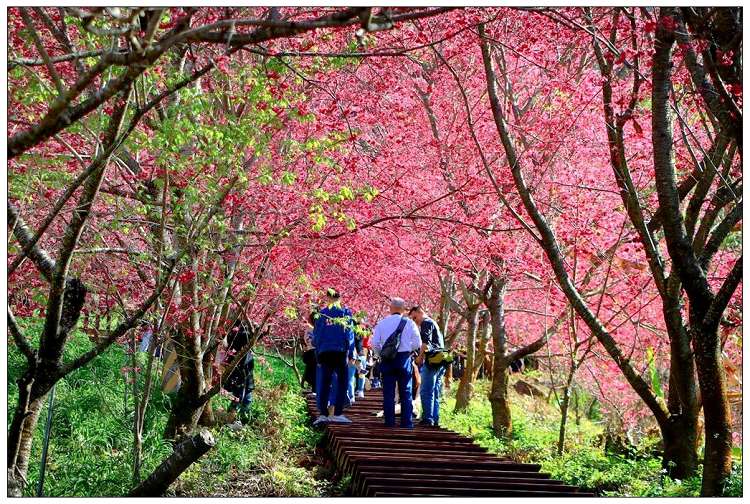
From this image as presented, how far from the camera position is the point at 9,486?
5219mm

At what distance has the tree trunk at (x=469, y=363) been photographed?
50.3 feet

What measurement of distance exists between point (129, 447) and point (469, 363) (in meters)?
8.05

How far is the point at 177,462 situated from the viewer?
19.1 feet

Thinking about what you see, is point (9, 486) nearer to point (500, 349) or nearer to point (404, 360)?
point (404, 360)

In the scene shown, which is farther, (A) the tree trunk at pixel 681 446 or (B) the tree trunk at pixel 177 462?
(A) the tree trunk at pixel 681 446

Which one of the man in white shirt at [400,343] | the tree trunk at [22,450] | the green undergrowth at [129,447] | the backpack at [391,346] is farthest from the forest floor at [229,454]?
the tree trunk at [22,450]

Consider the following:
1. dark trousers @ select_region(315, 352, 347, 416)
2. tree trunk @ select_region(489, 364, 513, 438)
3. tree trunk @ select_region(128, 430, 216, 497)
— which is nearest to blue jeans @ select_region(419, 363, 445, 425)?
dark trousers @ select_region(315, 352, 347, 416)

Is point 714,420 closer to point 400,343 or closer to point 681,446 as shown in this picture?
point 681,446

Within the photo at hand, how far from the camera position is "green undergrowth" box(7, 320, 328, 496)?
303 inches

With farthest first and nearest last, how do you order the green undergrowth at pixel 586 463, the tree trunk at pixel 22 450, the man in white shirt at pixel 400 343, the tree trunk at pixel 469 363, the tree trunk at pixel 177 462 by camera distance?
1. the tree trunk at pixel 469 363
2. the man in white shirt at pixel 400 343
3. the green undergrowth at pixel 586 463
4. the tree trunk at pixel 177 462
5. the tree trunk at pixel 22 450

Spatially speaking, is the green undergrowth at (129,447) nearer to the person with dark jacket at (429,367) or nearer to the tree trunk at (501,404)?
the person with dark jacket at (429,367)

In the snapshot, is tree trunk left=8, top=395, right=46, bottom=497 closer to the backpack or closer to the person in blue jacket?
the person in blue jacket

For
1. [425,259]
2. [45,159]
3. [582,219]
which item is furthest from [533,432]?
[45,159]

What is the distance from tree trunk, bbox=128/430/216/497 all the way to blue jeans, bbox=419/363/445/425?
18.5 ft
